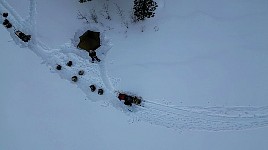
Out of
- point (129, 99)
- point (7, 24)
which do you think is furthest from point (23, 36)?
point (129, 99)

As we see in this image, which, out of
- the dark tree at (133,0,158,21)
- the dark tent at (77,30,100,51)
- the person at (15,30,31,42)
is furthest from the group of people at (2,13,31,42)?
the dark tree at (133,0,158,21)

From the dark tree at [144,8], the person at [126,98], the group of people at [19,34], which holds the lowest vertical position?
the person at [126,98]

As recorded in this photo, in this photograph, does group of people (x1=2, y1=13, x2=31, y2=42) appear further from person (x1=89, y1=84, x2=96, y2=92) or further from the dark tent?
person (x1=89, y1=84, x2=96, y2=92)

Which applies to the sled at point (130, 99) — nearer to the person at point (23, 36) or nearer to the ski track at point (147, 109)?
the ski track at point (147, 109)

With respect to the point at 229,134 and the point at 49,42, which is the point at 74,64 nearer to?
the point at 49,42

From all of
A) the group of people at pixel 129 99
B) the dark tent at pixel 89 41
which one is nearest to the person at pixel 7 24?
the dark tent at pixel 89 41

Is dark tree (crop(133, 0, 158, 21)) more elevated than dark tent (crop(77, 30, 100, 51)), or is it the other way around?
dark tree (crop(133, 0, 158, 21))

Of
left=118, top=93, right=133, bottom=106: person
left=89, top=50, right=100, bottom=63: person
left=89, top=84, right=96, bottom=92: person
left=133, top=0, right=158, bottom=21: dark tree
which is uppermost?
left=133, top=0, right=158, bottom=21: dark tree
